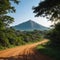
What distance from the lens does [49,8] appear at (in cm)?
2530

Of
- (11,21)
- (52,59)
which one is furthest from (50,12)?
(11,21)

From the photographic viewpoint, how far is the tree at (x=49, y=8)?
24.0m

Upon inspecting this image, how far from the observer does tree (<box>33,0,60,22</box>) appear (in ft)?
78.6

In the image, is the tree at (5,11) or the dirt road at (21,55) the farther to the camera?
the tree at (5,11)

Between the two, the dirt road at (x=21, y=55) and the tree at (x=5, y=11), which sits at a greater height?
the tree at (x=5, y=11)

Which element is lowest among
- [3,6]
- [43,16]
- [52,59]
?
[52,59]

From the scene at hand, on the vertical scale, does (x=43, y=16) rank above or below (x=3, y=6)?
below

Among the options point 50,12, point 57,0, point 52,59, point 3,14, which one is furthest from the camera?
point 3,14

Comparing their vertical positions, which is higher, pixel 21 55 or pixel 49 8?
pixel 49 8

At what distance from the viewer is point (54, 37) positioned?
42.3 metres

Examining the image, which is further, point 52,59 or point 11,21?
point 11,21

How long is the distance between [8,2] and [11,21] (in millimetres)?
4710

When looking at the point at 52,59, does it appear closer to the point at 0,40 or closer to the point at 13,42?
the point at 0,40

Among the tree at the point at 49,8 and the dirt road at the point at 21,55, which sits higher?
the tree at the point at 49,8
